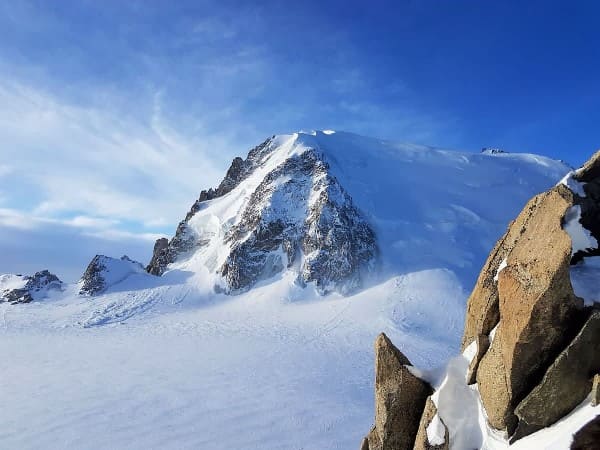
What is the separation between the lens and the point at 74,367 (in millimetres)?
30141

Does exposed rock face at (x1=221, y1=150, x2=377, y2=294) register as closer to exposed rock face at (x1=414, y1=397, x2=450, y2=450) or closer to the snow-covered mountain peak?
the snow-covered mountain peak

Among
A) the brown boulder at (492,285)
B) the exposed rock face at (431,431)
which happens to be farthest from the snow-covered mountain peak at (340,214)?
the exposed rock face at (431,431)

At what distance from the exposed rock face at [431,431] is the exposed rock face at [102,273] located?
5550cm

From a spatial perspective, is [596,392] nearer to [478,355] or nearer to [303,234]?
[478,355]

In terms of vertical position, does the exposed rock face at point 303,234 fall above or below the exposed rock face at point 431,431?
above

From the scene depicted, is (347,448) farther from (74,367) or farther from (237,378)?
(74,367)

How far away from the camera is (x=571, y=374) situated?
6879 millimetres

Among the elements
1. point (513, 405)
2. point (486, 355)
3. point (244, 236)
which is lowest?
point (513, 405)

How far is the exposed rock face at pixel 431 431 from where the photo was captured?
25.5 ft

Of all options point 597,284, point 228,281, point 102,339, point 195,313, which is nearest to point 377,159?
point 228,281

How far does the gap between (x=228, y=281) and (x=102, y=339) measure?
17995 millimetres

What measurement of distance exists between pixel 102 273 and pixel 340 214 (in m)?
33.2

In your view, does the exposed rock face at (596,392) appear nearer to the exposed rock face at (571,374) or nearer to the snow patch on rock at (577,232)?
the exposed rock face at (571,374)

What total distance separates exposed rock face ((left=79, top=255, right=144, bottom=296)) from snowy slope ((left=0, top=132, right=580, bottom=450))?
3.64 ft
